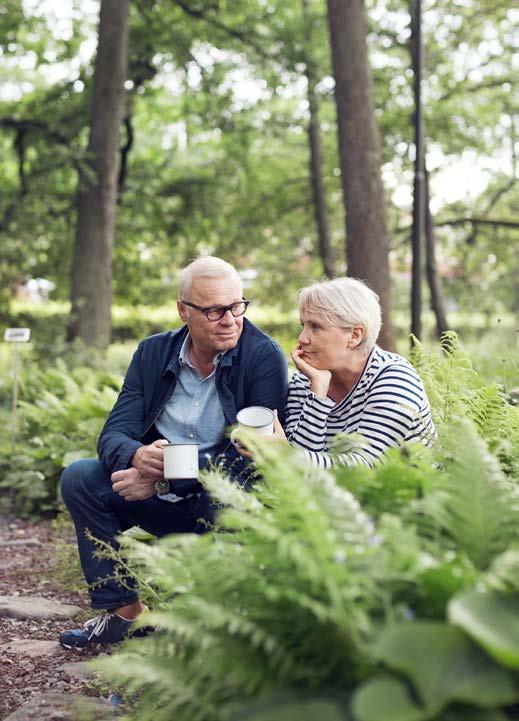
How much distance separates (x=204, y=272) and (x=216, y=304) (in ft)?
0.57

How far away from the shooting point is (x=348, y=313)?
3.96 meters

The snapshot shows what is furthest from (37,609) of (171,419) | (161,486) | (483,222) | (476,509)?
(483,222)

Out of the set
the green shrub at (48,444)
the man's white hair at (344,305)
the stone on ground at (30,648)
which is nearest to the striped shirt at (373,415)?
the man's white hair at (344,305)

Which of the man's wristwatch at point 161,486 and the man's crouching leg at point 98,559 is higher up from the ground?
the man's wristwatch at point 161,486

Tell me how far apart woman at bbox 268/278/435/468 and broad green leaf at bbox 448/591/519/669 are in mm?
1923

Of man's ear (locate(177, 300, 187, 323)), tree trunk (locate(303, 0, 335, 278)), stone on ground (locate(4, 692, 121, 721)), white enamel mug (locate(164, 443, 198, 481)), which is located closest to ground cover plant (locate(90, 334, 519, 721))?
stone on ground (locate(4, 692, 121, 721))

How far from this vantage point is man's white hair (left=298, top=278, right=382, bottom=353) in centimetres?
397

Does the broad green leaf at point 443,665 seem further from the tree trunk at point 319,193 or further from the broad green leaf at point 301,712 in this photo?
the tree trunk at point 319,193

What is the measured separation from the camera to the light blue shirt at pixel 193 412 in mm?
4406

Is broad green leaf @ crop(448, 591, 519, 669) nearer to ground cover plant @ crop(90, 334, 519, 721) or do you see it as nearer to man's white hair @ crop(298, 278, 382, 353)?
ground cover plant @ crop(90, 334, 519, 721)

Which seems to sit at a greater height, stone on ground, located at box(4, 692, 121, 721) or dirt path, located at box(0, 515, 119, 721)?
stone on ground, located at box(4, 692, 121, 721)

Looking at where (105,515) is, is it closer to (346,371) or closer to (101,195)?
(346,371)

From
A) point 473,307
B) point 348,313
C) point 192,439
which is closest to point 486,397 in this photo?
point 348,313

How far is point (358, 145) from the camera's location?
10.3 metres
